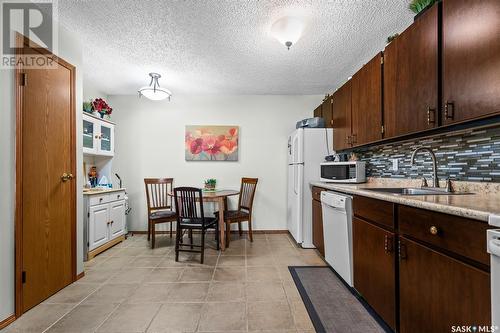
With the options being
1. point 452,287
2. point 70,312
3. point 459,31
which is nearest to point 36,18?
point 70,312

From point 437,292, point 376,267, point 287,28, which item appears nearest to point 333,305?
point 376,267

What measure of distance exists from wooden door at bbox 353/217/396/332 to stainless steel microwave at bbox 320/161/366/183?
2.95 ft

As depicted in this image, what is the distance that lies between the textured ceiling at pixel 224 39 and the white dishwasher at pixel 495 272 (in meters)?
1.90

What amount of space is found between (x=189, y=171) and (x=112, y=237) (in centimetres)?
153

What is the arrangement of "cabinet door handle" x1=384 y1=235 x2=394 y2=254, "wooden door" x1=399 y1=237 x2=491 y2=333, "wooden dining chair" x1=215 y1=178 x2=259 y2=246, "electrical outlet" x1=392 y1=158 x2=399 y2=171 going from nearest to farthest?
1. "wooden door" x1=399 y1=237 x2=491 y2=333
2. "cabinet door handle" x1=384 y1=235 x2=394 y2=254
3. "electrical outlet" x1=392 y1=158 x2=399 y2=171
4. "wooden dining chair" x1=215 y1=178 x2=259 y2=246

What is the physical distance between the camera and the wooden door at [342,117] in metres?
2.74

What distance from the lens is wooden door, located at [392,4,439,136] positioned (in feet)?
4.93

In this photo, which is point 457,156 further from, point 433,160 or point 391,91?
point 391,91

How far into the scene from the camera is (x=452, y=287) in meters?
1.03

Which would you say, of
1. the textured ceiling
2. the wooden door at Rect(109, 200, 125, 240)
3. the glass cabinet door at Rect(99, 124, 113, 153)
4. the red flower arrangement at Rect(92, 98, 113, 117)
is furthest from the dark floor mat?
the red flower arrangement at Rect(92, 98, 113, 117)

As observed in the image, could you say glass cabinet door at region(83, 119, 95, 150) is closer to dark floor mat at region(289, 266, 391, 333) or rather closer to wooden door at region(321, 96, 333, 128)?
dark floor mat at region(289, 266, 391, 333)

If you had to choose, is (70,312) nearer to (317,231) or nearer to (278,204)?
(317,231)

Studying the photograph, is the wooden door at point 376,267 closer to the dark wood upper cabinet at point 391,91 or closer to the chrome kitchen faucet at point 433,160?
the chrome kitchen faucet at point 433,160

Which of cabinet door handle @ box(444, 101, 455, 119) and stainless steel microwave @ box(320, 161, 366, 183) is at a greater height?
cabinet door handle @ box(444, 101, 455, 119)
